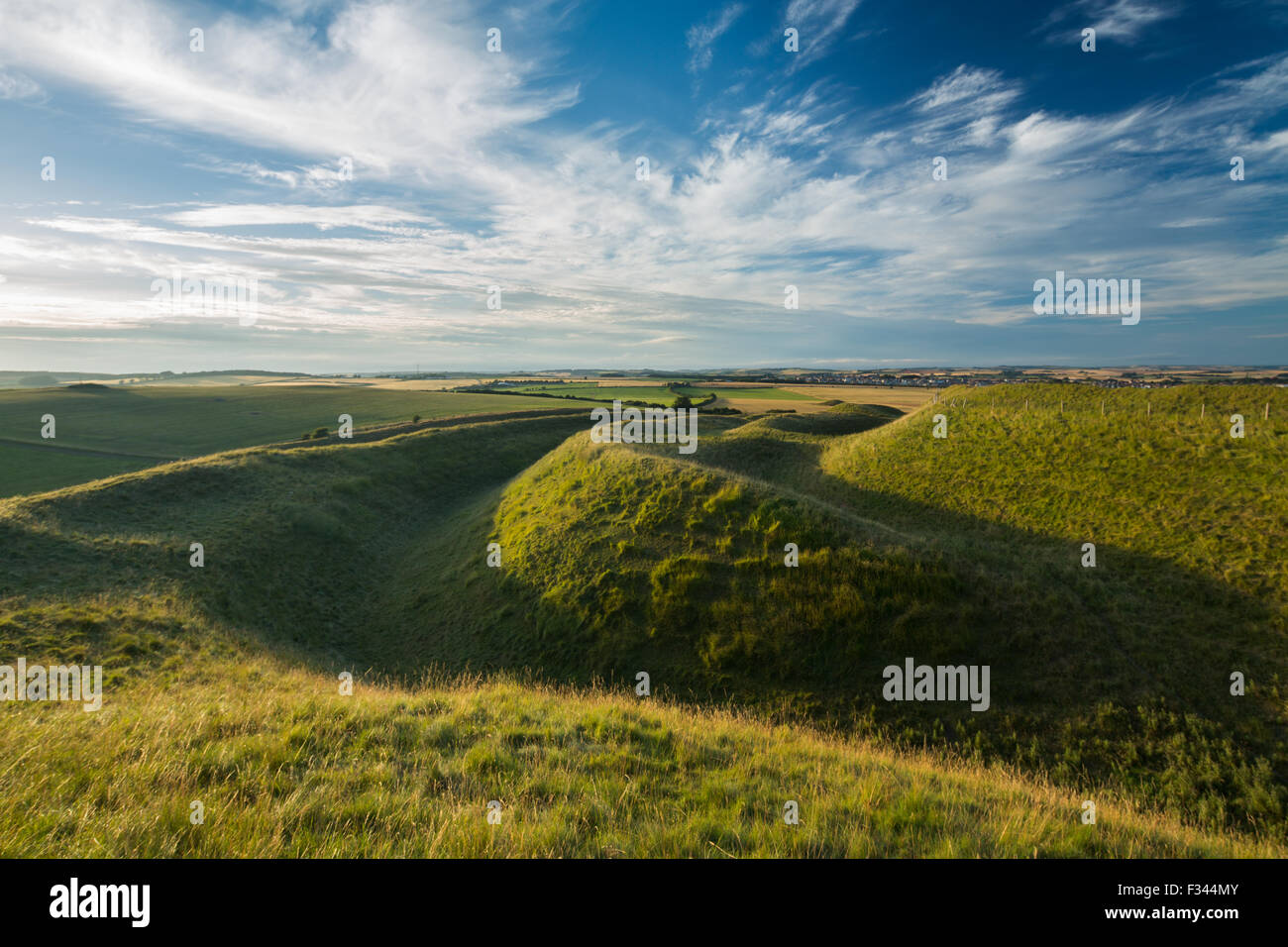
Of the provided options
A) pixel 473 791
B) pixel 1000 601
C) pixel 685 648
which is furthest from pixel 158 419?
pixel 1000 601

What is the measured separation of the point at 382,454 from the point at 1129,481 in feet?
172

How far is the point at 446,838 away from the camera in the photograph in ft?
16.1

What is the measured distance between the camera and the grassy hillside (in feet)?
198

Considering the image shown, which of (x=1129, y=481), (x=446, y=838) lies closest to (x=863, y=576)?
(x=446, y=838)

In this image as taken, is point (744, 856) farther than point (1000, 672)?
No

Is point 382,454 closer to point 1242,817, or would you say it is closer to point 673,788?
point 673,788

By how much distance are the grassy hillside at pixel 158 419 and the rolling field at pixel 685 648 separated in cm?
4359

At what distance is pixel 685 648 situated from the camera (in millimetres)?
17719

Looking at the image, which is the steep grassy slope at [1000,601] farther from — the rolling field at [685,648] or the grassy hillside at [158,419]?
the grassy hillside at [158,419]

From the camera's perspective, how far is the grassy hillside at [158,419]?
2372 inches

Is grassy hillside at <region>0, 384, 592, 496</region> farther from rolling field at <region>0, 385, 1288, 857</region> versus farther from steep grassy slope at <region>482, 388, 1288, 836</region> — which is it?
steep grassy slope at <region>482, 388, 1288, 836</region>

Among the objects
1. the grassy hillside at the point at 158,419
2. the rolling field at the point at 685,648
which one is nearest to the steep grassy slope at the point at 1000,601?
the rolling field at the point at 685,648

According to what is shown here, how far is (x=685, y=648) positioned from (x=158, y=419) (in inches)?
4837
